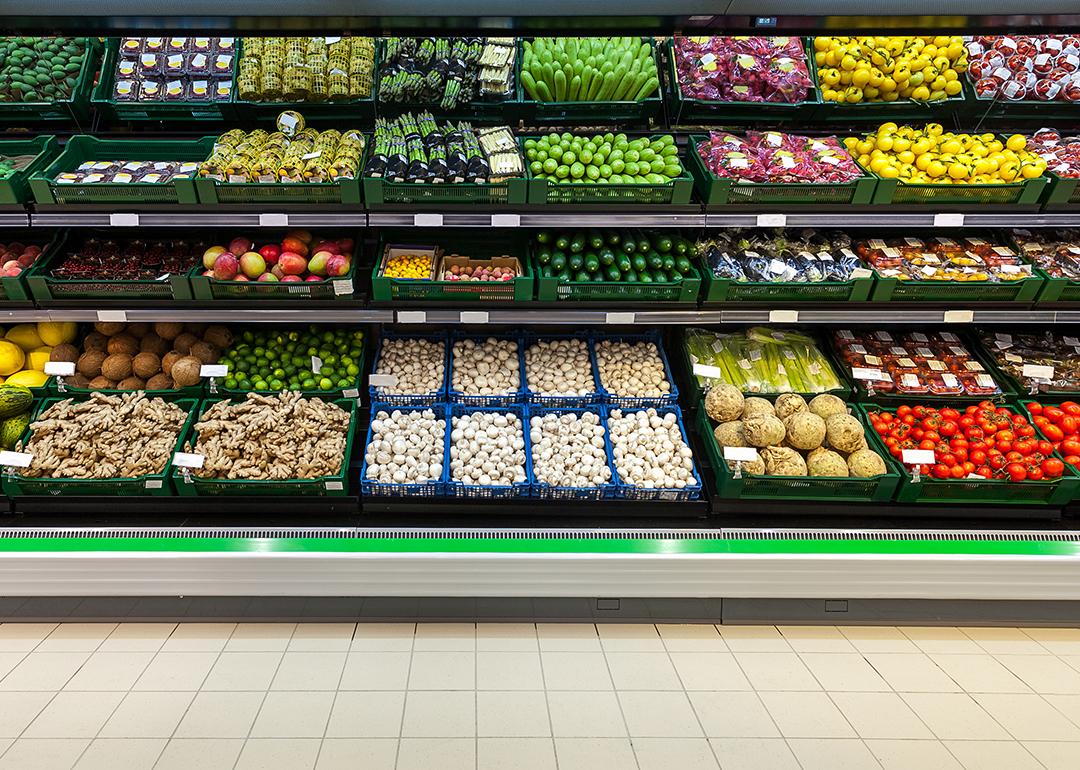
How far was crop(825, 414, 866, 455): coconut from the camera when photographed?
2828 mm

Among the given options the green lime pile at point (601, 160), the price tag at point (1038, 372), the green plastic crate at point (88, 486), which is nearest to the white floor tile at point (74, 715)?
the green plastic crate at point (88, 486)

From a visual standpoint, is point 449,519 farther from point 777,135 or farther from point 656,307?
point 777,135

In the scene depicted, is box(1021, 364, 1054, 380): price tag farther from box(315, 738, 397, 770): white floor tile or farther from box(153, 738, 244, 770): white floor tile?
box(153, 738, 244, 770): white floor tile

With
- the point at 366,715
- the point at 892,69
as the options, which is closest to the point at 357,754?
the point at 366,715

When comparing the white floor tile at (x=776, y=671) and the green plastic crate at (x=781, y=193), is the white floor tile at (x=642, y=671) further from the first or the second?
the green plastic crate at (x=781, y=193)

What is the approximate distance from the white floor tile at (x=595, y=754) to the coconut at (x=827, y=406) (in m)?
1.74

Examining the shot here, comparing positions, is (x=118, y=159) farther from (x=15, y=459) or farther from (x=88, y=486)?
(x=88, y=486)

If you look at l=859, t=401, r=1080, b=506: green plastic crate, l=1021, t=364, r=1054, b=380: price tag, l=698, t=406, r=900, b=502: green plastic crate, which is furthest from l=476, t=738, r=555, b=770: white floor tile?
l=1021, t=364, r=1054, b=380: price tag

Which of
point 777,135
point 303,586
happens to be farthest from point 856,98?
point 303,586

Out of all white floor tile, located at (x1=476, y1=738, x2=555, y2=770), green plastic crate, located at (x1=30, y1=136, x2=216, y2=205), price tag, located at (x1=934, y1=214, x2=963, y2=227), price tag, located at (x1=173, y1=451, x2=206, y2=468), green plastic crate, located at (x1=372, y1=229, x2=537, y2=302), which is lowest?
white floor tile, located at (x1=476, y1=738, x2=555, y2=770)

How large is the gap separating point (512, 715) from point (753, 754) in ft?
2.94

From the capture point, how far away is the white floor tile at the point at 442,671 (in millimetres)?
2455

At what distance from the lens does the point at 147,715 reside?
2.29m

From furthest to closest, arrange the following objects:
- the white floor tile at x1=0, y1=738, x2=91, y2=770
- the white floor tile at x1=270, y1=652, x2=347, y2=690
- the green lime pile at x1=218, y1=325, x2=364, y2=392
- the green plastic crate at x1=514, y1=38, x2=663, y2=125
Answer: the green lime pile at x1=218, y1=325, x2=364, y2=392 < the green plastic crate at x1=514, y1=38, x2=663, y2=125 < the white floor tile at x1=270, y1=652, x2=347, y2=690 < the white floor tile at x1=0, y1=738, x2=91, y2=770
